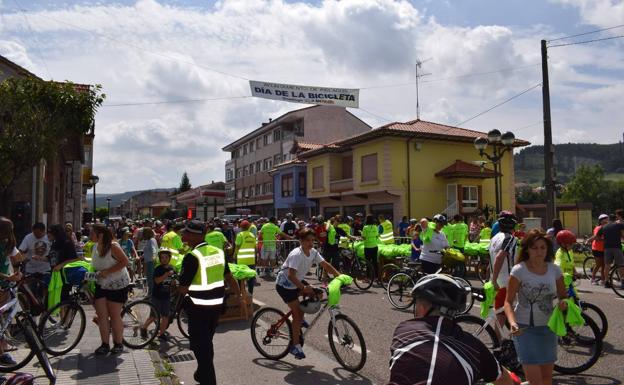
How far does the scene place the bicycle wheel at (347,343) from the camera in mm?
6238

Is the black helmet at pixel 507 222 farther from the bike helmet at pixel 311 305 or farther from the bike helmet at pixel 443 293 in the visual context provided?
the bike helmet at pixel 443 293

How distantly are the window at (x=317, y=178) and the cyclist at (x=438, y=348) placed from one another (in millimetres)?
37346

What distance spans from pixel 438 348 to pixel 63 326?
6.66 meters

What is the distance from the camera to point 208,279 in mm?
5332

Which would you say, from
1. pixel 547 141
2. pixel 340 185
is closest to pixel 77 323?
pixel 547 141

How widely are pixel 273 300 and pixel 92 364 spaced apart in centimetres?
595

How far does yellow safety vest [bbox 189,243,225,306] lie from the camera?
206 inches

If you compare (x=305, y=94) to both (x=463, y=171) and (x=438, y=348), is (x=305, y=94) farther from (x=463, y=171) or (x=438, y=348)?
(x=438, y=348)

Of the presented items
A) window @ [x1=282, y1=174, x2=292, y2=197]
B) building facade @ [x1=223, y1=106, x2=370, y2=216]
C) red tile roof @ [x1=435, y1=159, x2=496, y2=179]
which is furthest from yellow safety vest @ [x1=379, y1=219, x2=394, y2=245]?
building facade @ [x1=223, y1=106, x2=370, y2=216]

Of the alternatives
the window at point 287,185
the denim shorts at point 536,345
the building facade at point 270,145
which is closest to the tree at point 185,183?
the building facade at point 270,145

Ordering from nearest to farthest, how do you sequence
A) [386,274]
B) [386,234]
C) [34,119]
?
[34,119] → [386,274] → [386,234]

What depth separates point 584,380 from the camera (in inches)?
228

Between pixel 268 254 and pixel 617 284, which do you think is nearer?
pixel 617 284

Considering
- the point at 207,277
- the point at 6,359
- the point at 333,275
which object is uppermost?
the point at 207,277
